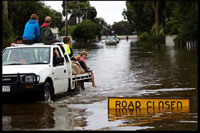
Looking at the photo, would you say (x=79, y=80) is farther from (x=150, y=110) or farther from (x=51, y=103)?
(x=150, y=110)

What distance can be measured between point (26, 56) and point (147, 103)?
3795 mm

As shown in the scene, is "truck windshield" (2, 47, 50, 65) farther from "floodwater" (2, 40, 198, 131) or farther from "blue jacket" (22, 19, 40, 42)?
"floodwater" (2, 40, 198, 131)

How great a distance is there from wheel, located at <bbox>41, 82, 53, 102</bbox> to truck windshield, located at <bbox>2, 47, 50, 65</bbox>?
843mm

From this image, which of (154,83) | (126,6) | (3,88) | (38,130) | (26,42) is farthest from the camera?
(126,6)

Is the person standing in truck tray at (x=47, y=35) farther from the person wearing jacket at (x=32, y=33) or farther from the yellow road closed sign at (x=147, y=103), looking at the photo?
the yellow road closed sign at (x=147, y=103)

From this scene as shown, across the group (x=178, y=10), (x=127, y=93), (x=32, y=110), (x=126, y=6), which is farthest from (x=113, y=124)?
(x=126, y=6)

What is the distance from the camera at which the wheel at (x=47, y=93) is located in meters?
13.0

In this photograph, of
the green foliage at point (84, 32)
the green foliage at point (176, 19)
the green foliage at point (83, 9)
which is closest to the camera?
the green foliage at point (176, 19)

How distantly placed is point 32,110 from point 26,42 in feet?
12.4

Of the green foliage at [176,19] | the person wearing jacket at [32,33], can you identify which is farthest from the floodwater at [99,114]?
the green foliage at [176,19]

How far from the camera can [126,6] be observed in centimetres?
14762

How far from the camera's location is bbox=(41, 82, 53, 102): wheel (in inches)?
510

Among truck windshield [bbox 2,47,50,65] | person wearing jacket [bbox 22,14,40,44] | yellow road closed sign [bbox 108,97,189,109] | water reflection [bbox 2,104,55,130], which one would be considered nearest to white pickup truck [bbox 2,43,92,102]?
truck windshield [bbox 2,47,50,65]

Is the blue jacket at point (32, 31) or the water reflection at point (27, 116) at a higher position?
the blue jacket at point (32, 31)
